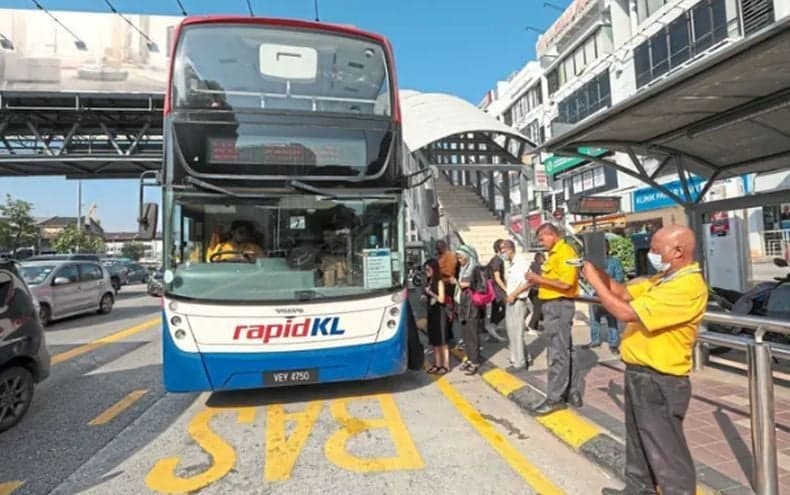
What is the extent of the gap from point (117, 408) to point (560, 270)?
16.7 ft

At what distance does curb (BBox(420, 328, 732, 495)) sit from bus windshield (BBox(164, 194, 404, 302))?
5.88ft

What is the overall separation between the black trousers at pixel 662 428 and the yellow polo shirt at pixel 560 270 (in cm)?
175

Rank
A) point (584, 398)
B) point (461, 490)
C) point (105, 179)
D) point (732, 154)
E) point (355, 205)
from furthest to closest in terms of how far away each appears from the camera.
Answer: point (105, 179) < point (732, 154) < point (355, 205) < point (584, 398) < point (461, 490)

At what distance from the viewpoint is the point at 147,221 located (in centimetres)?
543

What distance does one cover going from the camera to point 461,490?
127 inches

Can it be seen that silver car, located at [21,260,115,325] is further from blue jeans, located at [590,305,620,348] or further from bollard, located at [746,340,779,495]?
bollard, located at [746,340,779,495]

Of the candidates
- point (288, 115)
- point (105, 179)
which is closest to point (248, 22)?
point (288, 115)

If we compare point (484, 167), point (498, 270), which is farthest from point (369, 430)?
point (484, 167)

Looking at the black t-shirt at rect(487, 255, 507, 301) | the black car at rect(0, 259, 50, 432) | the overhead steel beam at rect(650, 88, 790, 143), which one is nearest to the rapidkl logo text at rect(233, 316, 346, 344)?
the black car at rect(0, 259, 50, 432)

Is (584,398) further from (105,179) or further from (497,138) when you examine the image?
(105,179)

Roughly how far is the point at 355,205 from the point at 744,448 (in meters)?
4.00

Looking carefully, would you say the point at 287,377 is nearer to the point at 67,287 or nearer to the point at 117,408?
the point at 117,408

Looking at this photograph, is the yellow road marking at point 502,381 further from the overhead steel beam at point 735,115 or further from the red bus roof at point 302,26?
the overhead steel beam at point 735,115

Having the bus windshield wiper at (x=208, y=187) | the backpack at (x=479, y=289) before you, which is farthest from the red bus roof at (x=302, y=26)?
the backpack at (x=479, y=289)
